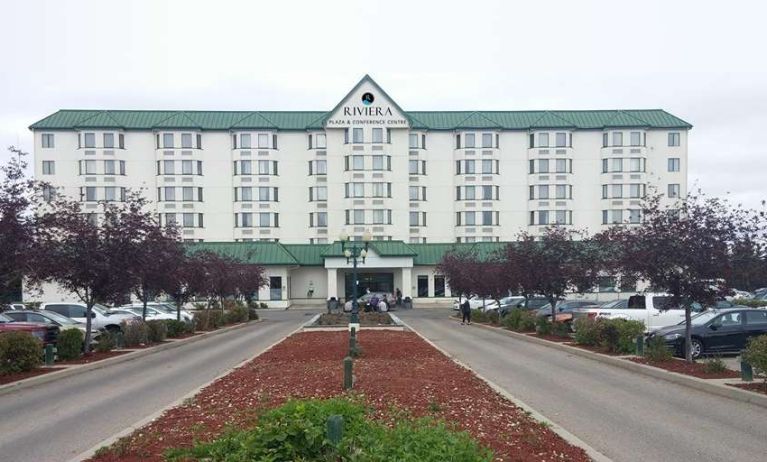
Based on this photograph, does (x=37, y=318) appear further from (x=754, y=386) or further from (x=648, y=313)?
(x=754, y=386)

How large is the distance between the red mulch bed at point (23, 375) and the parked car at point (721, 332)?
50.7ft

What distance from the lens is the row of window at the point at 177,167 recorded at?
6850 centimetres

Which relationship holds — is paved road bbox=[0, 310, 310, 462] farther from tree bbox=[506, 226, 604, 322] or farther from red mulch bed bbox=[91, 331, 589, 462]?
tree bbox=[506, 226, 604, 322]

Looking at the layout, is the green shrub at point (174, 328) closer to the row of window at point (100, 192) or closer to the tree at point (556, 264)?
the tree at point (556, 264)

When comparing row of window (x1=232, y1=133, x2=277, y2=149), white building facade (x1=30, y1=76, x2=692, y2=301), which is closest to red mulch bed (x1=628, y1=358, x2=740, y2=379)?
white building facade (x1=30, y1=76, x2=692, y2=301)

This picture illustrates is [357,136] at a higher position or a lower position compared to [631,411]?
higher

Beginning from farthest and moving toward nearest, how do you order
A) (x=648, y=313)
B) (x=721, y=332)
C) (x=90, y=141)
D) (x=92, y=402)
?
1. (x=90, y=141)
2. (x=648, y=313)
3. (x=721, y=332)
4. (x=92, y=402)

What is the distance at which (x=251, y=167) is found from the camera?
6938cm

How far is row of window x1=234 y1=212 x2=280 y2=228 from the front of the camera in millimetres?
69312

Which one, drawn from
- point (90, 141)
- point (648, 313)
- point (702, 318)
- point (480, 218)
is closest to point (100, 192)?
point (90, 141)

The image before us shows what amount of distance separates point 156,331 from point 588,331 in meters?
15.3

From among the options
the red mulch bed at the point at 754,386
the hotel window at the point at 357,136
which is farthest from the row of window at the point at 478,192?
the red mulch bed at the point at 754,386

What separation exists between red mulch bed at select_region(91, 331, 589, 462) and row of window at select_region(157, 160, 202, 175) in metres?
52.9

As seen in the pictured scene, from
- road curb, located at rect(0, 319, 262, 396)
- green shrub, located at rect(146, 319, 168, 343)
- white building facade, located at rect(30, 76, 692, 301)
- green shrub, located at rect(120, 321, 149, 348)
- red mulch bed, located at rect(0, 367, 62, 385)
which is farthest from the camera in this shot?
white building facade, located at rect(30, 76, 692, 301)
